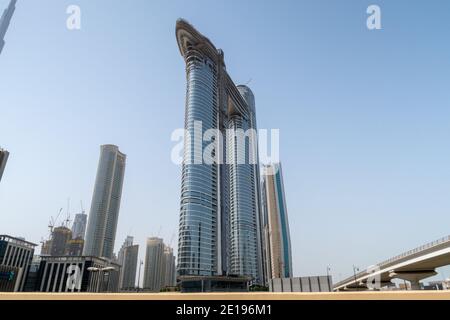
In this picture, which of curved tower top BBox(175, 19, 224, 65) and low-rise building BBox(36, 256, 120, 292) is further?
low-rise building BBox(36, 256, 120, 292)

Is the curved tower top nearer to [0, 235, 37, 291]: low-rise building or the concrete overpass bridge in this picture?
the concrete overpass bridge

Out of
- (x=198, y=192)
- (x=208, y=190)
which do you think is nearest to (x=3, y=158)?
(x=198, y=192)

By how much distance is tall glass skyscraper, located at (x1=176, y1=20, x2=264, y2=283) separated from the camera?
127938 mm

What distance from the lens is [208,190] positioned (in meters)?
138

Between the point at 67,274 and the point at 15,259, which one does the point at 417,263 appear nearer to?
the point at 67,274

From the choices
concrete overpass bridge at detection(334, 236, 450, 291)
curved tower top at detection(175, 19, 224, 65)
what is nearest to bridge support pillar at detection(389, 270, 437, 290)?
concrete overpass bridge at detection(334, 236, 450, 291)

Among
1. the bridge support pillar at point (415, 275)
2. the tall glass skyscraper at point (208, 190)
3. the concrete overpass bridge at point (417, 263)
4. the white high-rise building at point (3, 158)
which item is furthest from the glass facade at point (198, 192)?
the bridge support pillar at point (415, 275)

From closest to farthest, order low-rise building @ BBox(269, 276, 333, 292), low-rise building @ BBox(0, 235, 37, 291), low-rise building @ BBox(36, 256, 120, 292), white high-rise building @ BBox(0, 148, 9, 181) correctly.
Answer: low-rise building @ BBox(269, 276, 333, 292)
white high-rise building @ BBox(0, 148, 9, 181)
low-rise building @ BBox(0, 235, 37, 291)
low-rise building @ BBox(36, 256, 120, 292)

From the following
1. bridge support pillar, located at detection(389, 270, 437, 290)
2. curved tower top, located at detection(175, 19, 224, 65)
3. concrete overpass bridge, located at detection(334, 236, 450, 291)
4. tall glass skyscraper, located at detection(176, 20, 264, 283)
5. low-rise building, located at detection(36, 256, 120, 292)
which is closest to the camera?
concrete overpass bridge, located at detection(334, 236, 450, 291)
